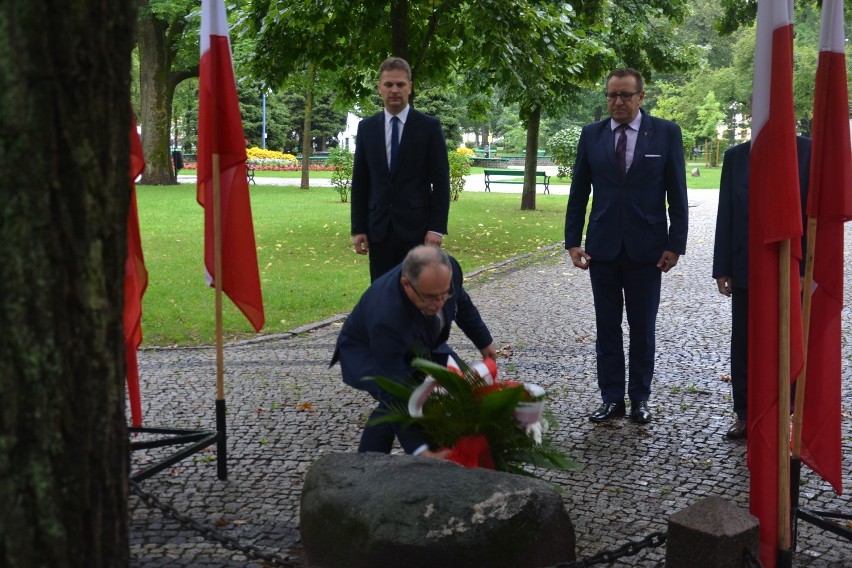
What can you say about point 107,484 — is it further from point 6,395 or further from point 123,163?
point 123,163

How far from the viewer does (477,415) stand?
4254 mm

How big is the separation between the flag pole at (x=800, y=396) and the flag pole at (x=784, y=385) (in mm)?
302

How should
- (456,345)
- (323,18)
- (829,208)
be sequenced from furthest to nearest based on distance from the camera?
(323,18), (456,345), (829,208)

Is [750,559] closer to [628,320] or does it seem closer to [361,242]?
[628,320]

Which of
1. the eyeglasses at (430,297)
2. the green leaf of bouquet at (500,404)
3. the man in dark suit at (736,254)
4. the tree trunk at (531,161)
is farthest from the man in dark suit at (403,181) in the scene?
the tree trunk at (531,161)

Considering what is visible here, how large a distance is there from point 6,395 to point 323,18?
11790mm

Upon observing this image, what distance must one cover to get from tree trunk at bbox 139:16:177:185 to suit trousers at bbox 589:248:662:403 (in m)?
30.7

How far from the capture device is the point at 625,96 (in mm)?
6160

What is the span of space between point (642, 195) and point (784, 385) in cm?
247

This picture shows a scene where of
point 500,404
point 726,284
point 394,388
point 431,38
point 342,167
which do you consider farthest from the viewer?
point 342,167

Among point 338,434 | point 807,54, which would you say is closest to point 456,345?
point 338,434

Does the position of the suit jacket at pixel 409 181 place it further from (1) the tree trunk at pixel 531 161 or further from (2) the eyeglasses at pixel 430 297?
(1) the tree trunk at pixel 531 161

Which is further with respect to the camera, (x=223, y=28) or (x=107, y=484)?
(x=223, y=28)

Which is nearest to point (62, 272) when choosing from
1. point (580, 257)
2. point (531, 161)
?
point (580, 257)
